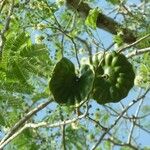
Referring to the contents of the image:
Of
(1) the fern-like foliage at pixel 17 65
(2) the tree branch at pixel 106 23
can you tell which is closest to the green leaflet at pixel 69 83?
(1) the fern-like foliage at pixel 17 65

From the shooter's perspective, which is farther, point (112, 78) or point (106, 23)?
point (106, 23)

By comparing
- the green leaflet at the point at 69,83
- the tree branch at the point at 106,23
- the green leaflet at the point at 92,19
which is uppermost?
the tree branch at the point at 106,23

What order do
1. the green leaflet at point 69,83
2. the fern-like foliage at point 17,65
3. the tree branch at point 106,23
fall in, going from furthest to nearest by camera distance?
1. the tree branch at point 106,23
2. the fern-like foliage at point 17,65
3. the green leaflet at point 69,83

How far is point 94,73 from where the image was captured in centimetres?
389

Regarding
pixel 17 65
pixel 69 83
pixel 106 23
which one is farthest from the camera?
pixel 106 23

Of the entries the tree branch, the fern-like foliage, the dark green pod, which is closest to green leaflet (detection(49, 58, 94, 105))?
the dark green pod

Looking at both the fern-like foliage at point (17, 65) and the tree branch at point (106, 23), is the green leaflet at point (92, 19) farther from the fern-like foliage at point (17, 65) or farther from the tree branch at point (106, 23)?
the tree branch at point (106, 23)

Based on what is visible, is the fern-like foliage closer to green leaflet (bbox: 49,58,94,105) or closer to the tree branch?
green leaflet (bbox: 49,58,94,105)

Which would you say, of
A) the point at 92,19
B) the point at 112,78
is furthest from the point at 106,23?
the point at 112,78

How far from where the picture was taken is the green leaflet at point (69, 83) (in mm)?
3918

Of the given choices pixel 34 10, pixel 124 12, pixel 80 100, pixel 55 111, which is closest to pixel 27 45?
pixel 80 100

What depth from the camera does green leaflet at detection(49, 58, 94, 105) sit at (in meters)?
3.92

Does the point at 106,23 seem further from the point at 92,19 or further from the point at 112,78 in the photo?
the point at 112,78

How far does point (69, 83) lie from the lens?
4.06m
